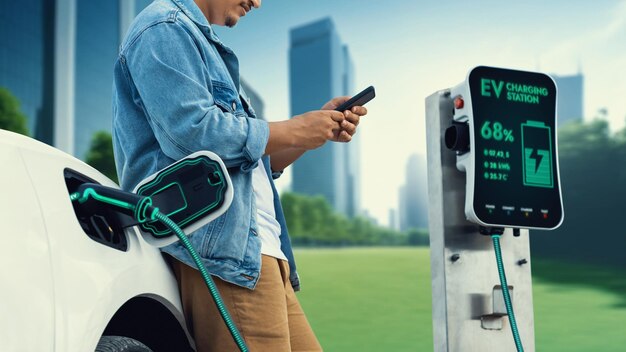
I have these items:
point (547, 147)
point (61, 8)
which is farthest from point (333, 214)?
point (547, 147)

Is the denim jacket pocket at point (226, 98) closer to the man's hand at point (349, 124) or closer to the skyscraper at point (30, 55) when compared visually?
the man's hand at point (349, 124)

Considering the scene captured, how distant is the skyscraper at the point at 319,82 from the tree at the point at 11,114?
112ft

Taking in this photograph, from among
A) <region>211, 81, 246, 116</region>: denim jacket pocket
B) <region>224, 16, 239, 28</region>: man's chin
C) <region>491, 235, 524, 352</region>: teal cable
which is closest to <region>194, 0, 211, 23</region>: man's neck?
<region>224, 16, 239, 28</region>: man's chin

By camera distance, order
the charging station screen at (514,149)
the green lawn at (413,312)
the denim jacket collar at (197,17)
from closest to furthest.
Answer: the denim jacket collar at (197,17) < the charging station screen at (514,149) < the green lawn at (413,312)

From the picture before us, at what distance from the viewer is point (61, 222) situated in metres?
0.88

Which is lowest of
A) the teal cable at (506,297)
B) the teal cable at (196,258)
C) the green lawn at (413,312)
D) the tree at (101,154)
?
the green lawn at (413,312)

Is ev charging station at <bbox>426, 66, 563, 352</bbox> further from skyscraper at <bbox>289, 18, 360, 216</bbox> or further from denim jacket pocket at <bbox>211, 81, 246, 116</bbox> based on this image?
skyscraper at <bbox>289, 18, 360, 216</bbox>

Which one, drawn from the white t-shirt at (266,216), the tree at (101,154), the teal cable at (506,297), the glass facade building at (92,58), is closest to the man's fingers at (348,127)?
the white t-shirt at (266,216)

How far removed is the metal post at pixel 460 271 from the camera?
2.03 metres

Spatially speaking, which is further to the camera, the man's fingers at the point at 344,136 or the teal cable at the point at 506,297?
the teal cable at the point at 506,297

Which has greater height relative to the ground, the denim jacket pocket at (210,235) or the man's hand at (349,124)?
the man's hand at (349,124)

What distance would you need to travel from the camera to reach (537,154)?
2.01m

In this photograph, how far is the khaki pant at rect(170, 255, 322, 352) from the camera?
1.20 meters

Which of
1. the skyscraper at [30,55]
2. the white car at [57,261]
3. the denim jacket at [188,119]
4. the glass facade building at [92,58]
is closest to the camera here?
the white car at [57,261]
